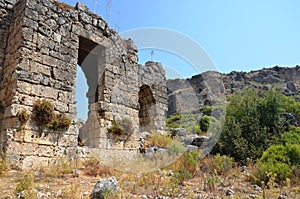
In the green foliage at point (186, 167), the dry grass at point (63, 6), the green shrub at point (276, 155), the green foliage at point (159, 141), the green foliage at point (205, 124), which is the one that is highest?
the dry grass at point (63, 6)

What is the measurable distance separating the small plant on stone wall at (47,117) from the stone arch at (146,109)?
5.54m

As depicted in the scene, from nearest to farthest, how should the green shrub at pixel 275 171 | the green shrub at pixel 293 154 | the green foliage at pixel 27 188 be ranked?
the green foliage at pixel 27 188 < the green shrub at pixel 275 171 < the green shrub at pixel 293 154

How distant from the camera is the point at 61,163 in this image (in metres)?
6.13

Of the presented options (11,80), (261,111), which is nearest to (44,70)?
(11,80)

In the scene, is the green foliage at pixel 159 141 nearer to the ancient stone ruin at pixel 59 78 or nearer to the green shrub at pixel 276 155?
the ancient stone ruin at pixel 59 78

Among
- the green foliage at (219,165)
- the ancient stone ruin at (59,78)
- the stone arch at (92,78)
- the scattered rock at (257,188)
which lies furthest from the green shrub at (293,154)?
the stone arch at (92,78)

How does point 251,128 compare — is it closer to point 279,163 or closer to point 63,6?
point 279,163

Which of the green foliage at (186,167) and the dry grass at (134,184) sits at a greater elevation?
the green foliage at (186,167)

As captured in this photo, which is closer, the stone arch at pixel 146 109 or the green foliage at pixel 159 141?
the green foliage at pixel 159 141

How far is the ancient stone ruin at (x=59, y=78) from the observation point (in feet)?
19.6

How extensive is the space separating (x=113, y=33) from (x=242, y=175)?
6078 mm

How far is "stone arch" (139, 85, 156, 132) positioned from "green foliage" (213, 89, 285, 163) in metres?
3.45

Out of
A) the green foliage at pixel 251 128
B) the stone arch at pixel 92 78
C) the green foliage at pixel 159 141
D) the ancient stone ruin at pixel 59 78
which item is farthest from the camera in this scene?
the green foliage at pixel 159 141

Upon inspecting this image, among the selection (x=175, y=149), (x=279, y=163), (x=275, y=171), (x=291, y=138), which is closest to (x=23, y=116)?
(x=175, y=149)
